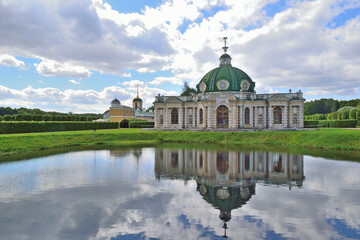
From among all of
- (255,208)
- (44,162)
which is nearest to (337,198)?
(255,208)

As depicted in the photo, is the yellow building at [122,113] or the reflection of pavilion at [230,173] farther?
the yellow building at [122,113]

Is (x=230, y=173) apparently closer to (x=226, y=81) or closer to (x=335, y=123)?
(x=226, y=81)

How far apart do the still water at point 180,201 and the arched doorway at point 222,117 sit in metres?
35.7

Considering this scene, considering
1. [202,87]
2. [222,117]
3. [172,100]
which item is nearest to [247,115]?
[222,117]

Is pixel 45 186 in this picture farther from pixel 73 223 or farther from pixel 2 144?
pixel 2 144

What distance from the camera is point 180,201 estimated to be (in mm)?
12938

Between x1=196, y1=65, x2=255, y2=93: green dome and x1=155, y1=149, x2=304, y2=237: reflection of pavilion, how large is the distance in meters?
35.0

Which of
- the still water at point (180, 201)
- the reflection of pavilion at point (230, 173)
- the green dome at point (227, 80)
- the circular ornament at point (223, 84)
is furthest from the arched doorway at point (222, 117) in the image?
the still water at point (180, 201)

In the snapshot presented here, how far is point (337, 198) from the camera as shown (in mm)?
13172

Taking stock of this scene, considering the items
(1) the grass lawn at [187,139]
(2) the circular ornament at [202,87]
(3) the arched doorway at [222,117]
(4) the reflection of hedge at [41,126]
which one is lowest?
(1) the grass lawn at [187,139]

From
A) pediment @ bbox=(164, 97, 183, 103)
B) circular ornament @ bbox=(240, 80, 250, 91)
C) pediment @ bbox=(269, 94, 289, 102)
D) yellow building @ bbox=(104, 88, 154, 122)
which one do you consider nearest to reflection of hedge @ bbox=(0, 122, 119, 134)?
pediment @ bbox=(164, 97, 183, 103)

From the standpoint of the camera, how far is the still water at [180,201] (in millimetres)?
9750

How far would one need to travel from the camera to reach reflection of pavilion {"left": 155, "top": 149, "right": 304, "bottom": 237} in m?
13.5

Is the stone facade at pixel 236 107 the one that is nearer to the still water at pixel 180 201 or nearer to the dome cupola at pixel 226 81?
the dome cupola at pixel 226 81
